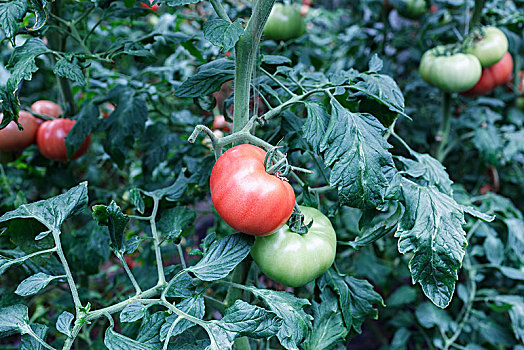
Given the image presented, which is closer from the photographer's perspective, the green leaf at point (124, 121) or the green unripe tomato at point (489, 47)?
the green leaf at point (124, 121)

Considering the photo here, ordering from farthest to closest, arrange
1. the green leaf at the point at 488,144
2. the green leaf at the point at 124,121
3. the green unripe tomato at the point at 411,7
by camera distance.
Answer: the green unripe tomato at the point at 411,7 → the green leaf at the point at 488,144 → the green leaf at the point at 124,121

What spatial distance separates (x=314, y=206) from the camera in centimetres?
68

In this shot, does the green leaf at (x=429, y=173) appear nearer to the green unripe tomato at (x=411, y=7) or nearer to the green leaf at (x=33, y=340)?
the green leaf at (x=33, y=340)

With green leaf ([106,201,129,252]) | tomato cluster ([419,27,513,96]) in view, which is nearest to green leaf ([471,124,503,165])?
tomato cluster ([419,27,513,96])

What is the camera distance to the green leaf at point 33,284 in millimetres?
525

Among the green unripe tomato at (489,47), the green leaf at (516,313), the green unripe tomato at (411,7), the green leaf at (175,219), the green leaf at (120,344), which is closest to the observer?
the green leaf at (120,344)

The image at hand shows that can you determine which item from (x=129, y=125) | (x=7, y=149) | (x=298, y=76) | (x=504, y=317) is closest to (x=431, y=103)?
(x=504, y=317)

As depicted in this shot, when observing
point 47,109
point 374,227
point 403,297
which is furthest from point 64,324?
point 403,297

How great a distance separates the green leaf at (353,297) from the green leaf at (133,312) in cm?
29

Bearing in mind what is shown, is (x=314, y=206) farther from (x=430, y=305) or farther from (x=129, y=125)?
(x=430, y=305)

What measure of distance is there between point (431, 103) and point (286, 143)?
120 centimetres

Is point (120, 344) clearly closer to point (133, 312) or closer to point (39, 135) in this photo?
point (133, 312)

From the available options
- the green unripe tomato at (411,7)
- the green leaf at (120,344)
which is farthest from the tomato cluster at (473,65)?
the green leaf at (120,344)

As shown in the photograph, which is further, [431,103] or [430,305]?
[431,103]
